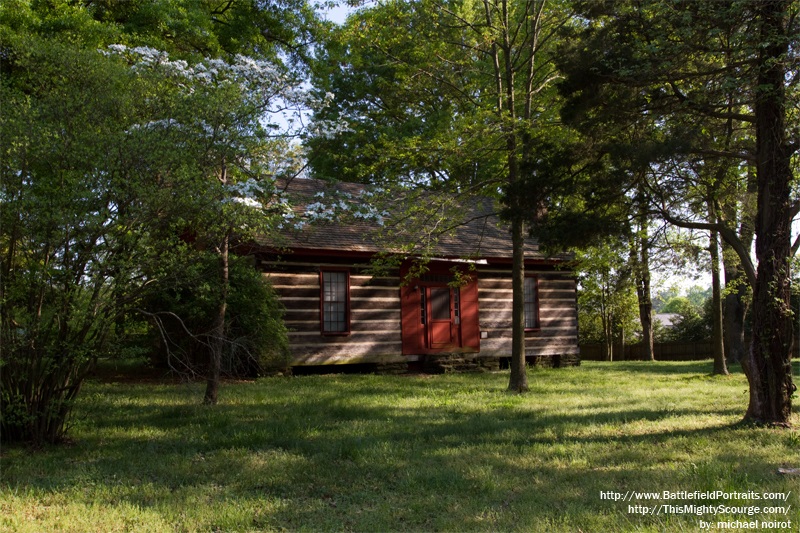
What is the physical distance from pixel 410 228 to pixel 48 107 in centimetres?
763

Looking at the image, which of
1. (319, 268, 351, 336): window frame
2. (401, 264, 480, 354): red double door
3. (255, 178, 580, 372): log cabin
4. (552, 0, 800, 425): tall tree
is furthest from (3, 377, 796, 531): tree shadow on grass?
(401, 264, 480, 354): red double door

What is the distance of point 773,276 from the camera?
8.84 m

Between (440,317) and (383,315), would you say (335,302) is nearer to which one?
(383,315)

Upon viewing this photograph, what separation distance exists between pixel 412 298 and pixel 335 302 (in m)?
2.47

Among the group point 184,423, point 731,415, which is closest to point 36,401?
point 184,423

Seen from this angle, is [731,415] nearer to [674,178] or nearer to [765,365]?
[765,365]

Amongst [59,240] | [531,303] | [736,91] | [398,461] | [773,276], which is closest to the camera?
[59,240]

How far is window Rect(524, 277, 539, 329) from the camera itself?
21.4 m

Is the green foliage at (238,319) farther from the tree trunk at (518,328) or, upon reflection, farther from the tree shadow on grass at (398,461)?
the tree trunk at (518,328)

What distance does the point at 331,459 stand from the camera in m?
7.46

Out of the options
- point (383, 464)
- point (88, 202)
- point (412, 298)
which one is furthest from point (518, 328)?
point (88, 202)

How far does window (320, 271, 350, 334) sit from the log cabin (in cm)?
3

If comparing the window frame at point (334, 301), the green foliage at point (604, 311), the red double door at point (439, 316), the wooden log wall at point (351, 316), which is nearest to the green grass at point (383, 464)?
the wooden log wall at point (351, 316)

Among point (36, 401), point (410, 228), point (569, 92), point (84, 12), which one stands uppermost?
point (84, 12)
